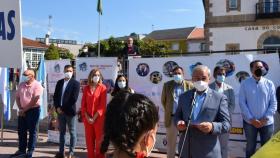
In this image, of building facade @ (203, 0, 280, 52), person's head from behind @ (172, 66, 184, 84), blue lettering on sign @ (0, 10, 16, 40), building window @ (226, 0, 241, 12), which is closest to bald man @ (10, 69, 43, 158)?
blue lettering on sign @ (0, 10, 16, 40)

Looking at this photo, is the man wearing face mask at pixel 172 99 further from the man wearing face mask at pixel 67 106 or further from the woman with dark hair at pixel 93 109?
the man wearing face mask at pixel 67 106

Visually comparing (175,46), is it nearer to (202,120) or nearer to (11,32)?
(11,32)

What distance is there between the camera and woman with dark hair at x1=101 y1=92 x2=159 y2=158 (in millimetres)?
2064

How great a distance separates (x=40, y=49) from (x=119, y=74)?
67.9 metres

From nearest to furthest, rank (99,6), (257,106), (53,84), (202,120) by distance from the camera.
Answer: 1. (202,120)
2. (257,106)
3. (53,84)
4. (99,6)

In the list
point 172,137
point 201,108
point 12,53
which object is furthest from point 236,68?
point 12,53

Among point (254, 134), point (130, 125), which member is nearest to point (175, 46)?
point (254, 134)

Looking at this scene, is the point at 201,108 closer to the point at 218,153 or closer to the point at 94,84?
the point at 218,153

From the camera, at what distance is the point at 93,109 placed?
8.61m

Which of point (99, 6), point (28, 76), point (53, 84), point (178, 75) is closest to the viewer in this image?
point (178, 75)

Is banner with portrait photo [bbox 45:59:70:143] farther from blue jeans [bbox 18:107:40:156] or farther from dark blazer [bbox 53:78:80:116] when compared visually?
blue jeans [bbox 18:107:40:156]

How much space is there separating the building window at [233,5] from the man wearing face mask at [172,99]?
92.1 feet

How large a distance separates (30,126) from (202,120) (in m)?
4.66

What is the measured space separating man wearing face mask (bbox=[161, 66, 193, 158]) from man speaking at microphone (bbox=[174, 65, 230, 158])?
270cm
